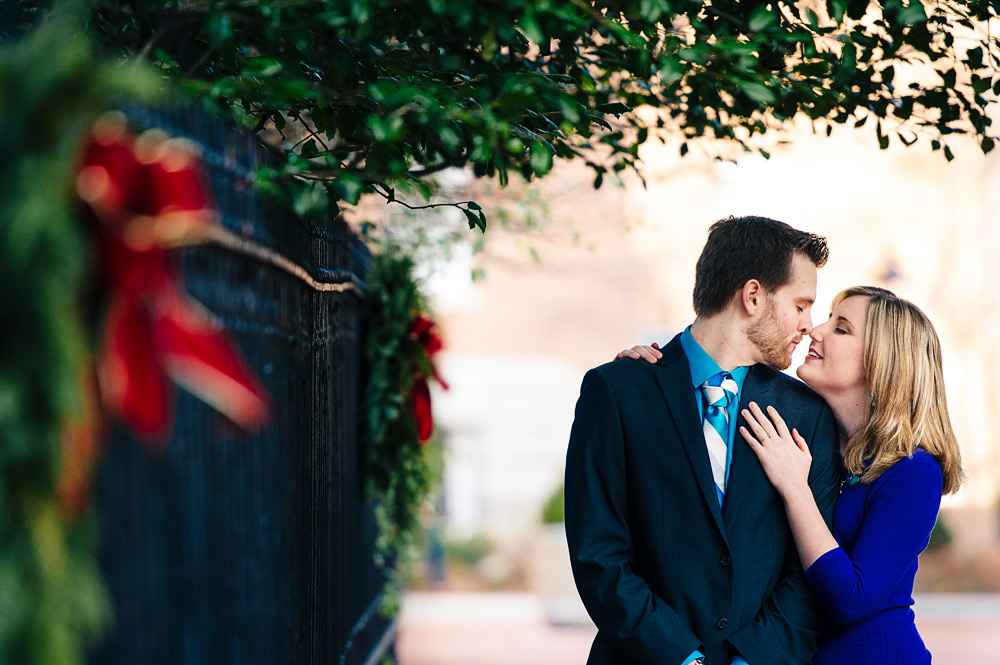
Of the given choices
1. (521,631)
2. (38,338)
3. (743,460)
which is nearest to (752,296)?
(743,460)

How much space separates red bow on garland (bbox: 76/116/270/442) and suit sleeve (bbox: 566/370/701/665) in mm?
1617

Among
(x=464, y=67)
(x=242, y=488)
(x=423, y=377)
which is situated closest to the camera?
(x=242, y=488)

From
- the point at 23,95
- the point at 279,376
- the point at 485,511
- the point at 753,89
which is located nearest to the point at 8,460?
the point at 23,95

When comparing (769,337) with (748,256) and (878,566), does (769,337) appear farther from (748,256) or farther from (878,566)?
(878,566)

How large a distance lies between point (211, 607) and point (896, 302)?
Answer: 217 centimetres

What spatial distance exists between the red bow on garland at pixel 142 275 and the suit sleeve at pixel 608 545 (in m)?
1.62

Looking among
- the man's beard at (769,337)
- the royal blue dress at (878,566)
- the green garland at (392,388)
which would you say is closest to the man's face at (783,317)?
the man's beard at (769,337)

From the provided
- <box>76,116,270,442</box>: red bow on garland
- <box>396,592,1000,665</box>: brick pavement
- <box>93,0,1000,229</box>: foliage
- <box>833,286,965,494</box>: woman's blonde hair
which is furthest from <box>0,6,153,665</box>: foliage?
<box>396,592,1000,665</box>: brick pavement

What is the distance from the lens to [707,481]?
276cm

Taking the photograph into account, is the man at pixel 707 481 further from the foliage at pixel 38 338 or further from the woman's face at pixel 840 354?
the foliage at pixel 38 338

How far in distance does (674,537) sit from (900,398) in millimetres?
790

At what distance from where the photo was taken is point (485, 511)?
18.8 metres

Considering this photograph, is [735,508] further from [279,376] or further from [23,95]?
[23,95]

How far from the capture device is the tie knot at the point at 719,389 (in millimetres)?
2914
